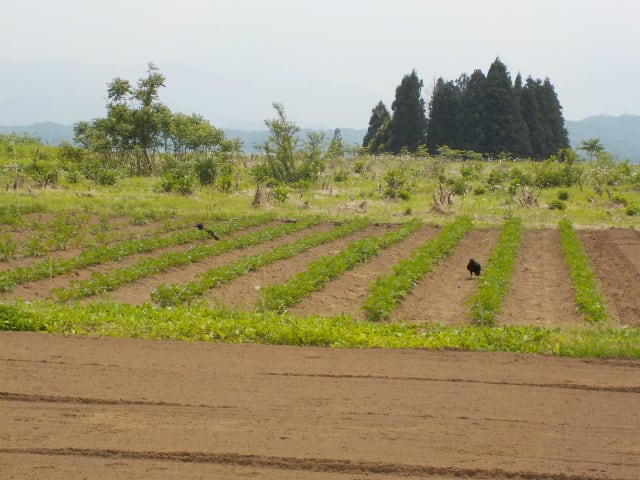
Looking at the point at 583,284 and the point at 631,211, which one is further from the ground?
the point at 631,211

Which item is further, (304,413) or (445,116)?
(445,116)

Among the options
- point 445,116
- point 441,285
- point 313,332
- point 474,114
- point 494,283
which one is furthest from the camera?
point 445,116

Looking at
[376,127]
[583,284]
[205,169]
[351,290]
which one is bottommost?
[351,290]

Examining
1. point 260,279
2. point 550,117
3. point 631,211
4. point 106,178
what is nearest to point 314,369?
point 260,279

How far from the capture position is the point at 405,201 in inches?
1200

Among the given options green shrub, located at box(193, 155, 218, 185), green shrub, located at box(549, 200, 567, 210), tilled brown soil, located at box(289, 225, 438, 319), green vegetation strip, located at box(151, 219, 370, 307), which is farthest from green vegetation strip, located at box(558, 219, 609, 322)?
green shrub, located at box(193, 155, 218, 185)

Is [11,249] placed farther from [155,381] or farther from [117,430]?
[117,430]

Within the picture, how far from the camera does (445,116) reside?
5275cm

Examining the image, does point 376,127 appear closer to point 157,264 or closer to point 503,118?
point 503,118

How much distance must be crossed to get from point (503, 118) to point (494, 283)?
39.1 m

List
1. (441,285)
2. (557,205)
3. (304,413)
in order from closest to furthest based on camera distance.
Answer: (304,413) → (441,285) → (557,205)

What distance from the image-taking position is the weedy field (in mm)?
8953

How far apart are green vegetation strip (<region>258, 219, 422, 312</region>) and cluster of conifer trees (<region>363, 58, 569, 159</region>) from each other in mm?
32662

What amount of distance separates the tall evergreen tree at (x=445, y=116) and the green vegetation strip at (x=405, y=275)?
32841 millimetres
